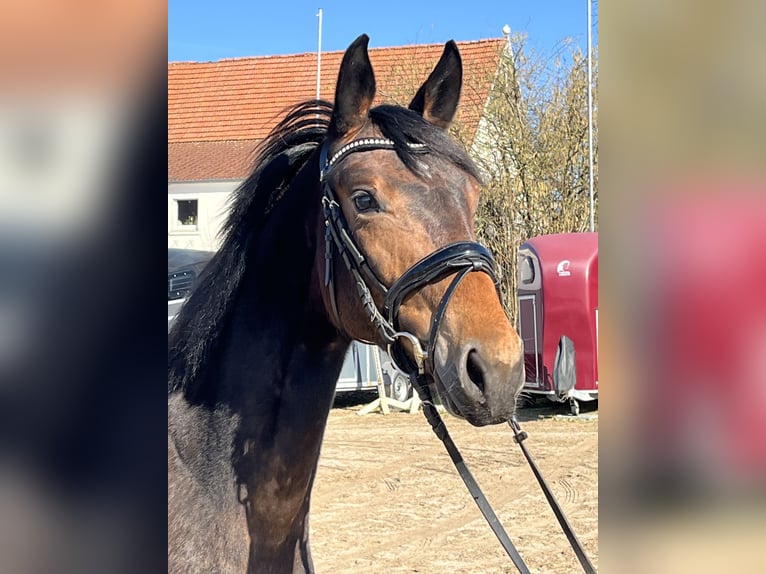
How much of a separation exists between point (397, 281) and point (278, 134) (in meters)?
0.75

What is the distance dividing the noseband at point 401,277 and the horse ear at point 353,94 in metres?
0.09

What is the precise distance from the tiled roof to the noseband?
13.3m

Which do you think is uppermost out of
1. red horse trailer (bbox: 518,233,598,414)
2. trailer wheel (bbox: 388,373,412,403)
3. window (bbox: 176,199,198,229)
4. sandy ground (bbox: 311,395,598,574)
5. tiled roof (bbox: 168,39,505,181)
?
tiled roof (bbox: 168,39,505,181)

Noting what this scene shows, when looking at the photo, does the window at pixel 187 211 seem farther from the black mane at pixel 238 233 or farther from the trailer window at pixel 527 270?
the black mane at pixel 238 233

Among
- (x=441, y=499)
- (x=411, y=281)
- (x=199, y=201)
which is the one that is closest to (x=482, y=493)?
(x=411, y=281)
